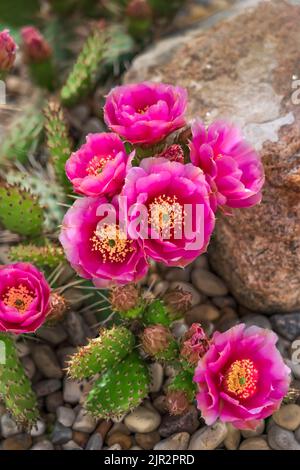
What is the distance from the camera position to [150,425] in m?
1.67

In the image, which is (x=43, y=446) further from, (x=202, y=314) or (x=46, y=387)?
(x=202, y=314)

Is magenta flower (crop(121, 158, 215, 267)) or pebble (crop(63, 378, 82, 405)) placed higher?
magenta flower (crop(121, 158, 215, 267))

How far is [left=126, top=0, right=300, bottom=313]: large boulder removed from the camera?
1.71 m

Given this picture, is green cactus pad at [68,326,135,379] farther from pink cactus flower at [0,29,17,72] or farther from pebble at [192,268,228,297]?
pink cactus flower at [0,29,17,72]

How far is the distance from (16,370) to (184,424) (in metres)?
0.40

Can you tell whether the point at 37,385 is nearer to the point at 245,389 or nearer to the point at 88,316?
the point at 88,316

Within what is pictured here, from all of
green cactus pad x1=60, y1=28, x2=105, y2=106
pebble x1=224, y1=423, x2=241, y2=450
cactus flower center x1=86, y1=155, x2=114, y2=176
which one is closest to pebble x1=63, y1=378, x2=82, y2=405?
pebble x1=224, y1=423, x2=241, y2=450

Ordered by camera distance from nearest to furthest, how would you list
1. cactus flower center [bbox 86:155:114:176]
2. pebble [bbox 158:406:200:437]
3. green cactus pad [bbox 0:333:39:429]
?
cactus flower center [bbox 86:155:114:176] < green cactus pad [bbox 0:333:39:429] < pebble [bbox 158:406:200:437]

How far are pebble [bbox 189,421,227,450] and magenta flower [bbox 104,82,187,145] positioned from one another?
2.17 ft

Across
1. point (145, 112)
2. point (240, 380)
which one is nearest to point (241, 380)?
point (240, 380)

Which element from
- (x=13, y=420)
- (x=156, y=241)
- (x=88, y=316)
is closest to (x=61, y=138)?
(x=88, y=316)

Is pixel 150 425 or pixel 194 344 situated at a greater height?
pixel 194 344

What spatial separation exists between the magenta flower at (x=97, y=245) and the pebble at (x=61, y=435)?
48 cm

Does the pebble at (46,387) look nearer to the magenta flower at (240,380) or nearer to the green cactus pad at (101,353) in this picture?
the green cactus pad at (101,353)
